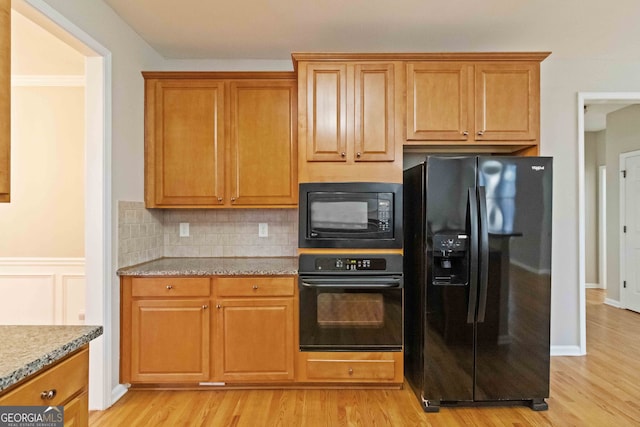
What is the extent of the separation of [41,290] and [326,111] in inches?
121

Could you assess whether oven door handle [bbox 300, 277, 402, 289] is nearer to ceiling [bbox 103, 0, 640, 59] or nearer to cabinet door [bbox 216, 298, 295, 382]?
cabinet door [bbox 216, 298, 295, 382]

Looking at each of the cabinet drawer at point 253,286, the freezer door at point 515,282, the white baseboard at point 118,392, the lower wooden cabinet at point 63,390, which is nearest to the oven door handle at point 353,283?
the cabinet drawer at point 253,286

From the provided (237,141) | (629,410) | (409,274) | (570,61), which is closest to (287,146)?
(237,141)

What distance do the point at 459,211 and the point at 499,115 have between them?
2.85ft

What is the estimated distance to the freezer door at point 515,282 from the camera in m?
2.53

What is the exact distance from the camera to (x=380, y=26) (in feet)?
9.43

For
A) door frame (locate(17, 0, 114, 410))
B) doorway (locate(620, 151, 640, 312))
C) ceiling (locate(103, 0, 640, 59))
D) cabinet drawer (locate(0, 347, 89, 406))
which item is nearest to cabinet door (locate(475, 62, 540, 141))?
ceiling (locate(103, 0, 640, 59))

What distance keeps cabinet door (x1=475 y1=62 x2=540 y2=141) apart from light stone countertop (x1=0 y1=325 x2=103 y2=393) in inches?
105

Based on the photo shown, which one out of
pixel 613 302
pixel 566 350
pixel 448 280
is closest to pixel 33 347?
pixel 448 280

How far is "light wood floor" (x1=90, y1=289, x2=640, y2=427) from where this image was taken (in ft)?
7.98

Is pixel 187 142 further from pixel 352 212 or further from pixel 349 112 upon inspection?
pixel 352 212

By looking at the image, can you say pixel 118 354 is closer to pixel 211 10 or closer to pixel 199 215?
pixel 199 215

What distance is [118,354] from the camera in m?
2.73

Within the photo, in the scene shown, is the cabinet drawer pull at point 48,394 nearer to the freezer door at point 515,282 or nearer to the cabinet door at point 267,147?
the cabinet door at point 267,147
